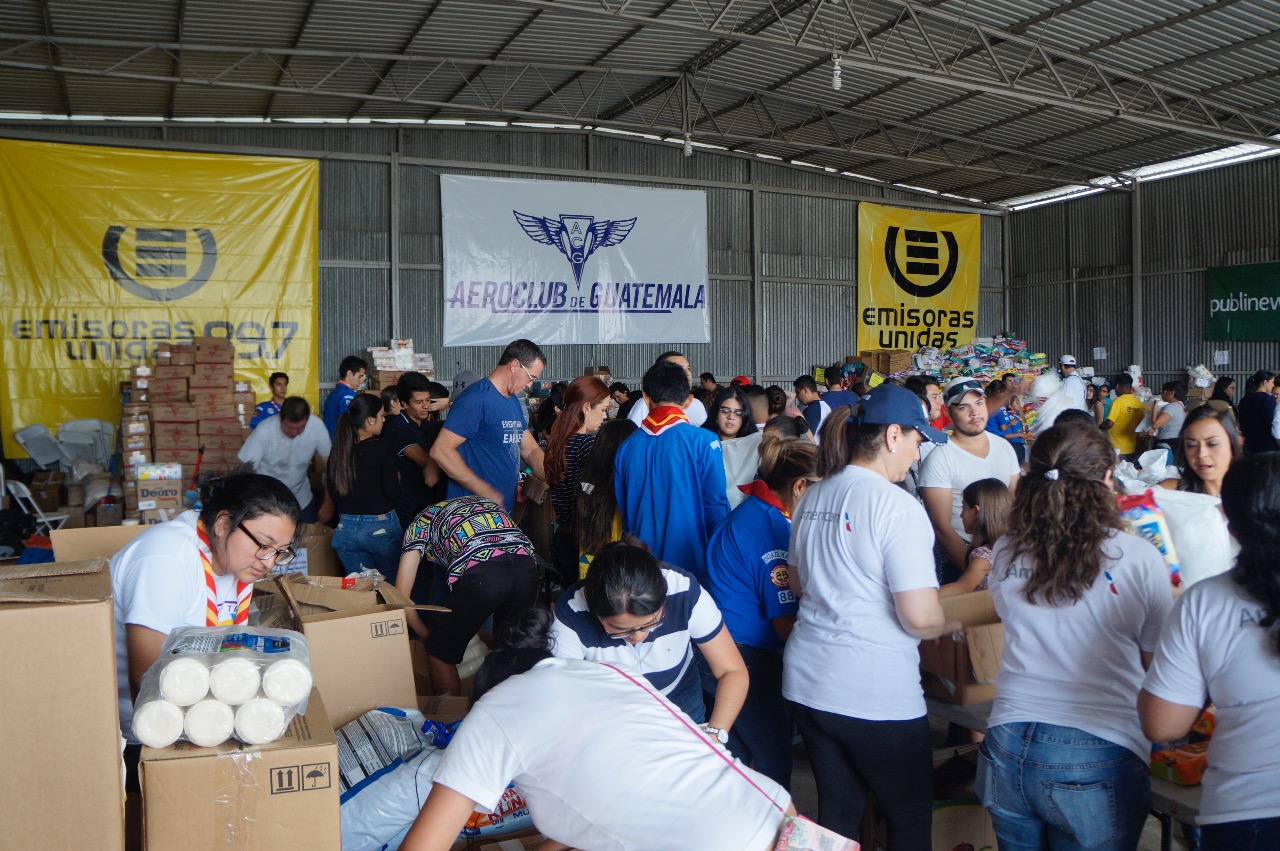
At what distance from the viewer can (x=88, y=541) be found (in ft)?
9.41

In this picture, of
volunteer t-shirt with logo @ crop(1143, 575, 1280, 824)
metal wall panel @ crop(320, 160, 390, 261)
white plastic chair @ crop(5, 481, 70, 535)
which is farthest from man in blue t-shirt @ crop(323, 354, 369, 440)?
volunteer t-shirt with logo @ crop(1143, 575, 1280, 824)

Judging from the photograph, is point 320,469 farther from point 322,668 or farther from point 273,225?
point 273,225

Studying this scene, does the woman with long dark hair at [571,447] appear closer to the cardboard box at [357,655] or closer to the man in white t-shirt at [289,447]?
the cardboard box at [357,655]

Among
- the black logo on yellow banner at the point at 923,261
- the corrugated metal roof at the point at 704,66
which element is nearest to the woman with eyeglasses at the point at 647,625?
the corrugated metal roof at the point at 704,66

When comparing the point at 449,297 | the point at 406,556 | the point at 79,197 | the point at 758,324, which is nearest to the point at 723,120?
the point at 758,324

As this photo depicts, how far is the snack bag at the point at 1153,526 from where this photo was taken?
2.39 m

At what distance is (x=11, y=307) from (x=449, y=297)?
4.38 metres

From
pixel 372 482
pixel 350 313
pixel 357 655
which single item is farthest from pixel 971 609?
pixel 350 313

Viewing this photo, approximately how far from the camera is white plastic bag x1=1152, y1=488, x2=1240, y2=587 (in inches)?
95.3

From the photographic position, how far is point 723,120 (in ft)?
41.8

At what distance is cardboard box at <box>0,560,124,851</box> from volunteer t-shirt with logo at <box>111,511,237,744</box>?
19.6 inches

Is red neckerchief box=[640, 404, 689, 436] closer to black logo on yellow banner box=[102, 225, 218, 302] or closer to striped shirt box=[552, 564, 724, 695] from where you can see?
striped shirt box=[552, 564, 724, 695]

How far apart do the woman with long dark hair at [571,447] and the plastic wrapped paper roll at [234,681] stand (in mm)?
2597

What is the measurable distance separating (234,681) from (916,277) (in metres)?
14.7
